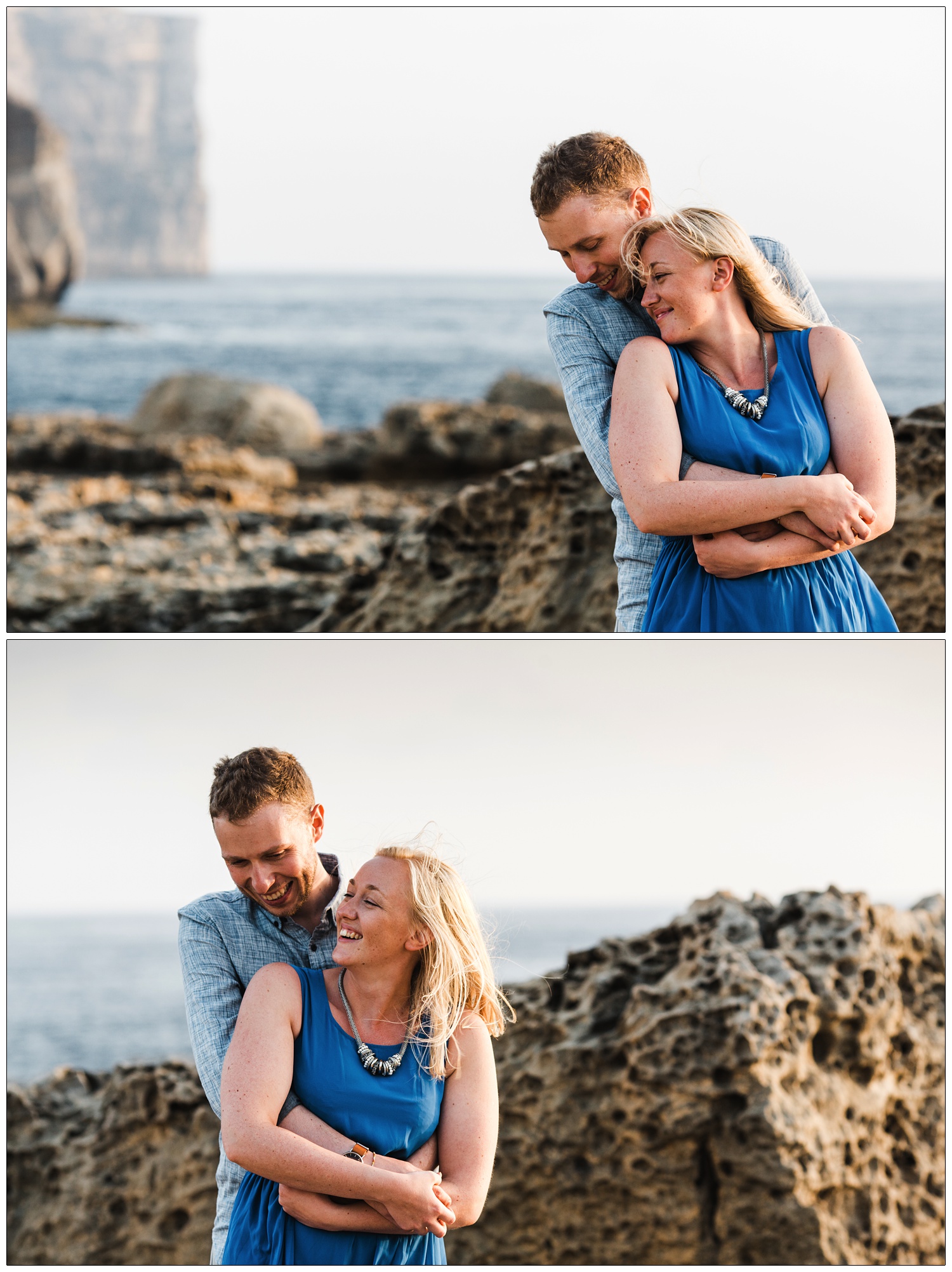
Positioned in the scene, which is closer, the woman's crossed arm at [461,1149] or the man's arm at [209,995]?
the woman's crossed arm at [461,1149]

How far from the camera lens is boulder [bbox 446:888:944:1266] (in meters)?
4.23

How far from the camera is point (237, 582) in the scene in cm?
542

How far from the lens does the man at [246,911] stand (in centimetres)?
270

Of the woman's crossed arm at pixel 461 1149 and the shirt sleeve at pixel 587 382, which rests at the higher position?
the shirt sleeve at pixel 587 382

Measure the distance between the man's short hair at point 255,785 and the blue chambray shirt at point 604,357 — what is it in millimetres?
1006

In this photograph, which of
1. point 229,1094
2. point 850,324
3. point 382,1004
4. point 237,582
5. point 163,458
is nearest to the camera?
point 229,1094

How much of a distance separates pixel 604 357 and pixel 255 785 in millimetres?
1416

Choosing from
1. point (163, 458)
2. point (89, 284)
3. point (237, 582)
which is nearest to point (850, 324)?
point (163, 458)

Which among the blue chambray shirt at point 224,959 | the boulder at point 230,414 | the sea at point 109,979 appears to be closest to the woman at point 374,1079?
the blue chambray shirt at point 224,959

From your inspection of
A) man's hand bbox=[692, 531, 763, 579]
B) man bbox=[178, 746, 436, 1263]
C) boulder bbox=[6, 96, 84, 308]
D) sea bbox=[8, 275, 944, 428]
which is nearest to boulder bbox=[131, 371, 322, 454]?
sea bbox=[8, 275, 944, 428]

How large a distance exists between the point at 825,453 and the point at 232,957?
1.94 meters

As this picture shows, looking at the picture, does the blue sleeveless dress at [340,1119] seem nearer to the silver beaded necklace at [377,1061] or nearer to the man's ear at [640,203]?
the silver beaded necklace at [377,1061]

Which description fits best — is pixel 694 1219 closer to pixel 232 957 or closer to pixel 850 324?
pixel 232 957

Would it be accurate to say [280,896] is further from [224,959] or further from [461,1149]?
[461,1149]
